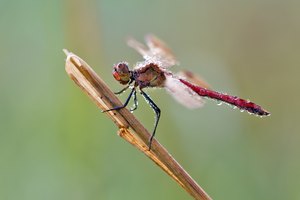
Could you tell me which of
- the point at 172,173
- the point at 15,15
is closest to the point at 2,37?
the point at 15,15

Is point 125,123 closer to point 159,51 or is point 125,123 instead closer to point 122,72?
point 122,72

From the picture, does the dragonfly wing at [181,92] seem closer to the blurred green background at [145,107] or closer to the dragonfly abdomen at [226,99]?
the dragonfly abdomen at [226,99]

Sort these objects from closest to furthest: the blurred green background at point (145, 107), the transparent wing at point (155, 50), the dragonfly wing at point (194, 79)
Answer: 1. the dragonfly wing at point (194, 79)
2. the transparent wing at point (155, 50)
3. the blurred green background at point (145, 107)

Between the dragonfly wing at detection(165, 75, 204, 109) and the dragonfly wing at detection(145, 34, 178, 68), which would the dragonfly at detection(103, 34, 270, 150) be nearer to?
the dragonfly wing at detection(165, 75, 204, 109)

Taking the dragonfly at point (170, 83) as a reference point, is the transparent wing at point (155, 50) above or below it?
above

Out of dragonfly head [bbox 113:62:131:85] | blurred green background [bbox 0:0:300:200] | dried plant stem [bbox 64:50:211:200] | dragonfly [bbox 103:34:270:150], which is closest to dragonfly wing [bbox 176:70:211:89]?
dragonfly [bbox 103:34:270:150]

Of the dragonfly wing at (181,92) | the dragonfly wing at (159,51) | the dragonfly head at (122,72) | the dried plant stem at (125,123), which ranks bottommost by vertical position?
the dried plant stem at (125,123)

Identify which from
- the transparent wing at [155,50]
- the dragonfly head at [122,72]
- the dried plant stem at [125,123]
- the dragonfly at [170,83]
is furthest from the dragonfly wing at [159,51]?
the dried plant stem at [125,123]
